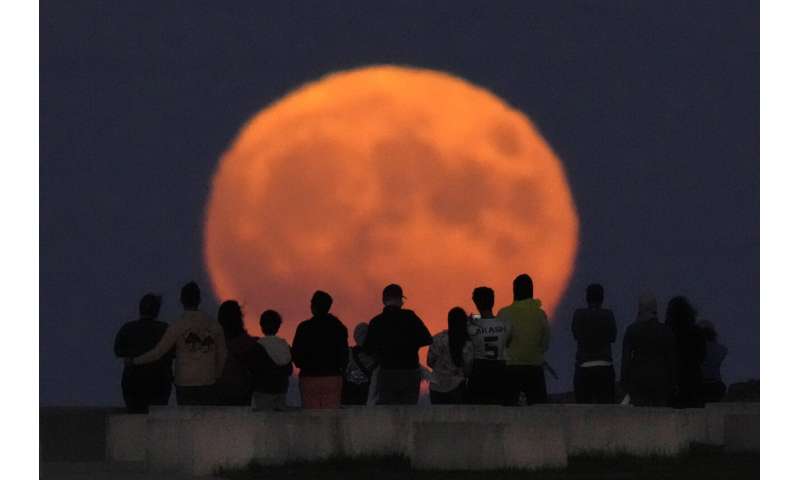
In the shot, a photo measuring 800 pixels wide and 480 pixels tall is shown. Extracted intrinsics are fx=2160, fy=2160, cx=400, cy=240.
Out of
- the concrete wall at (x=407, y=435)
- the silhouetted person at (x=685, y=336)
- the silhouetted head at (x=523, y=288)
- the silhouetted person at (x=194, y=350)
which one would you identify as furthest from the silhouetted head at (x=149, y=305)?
the silhouetted person at (x=685, y=336)

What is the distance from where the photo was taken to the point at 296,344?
2048cm

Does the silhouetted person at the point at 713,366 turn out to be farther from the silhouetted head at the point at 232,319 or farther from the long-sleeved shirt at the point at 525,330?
the silhouetted head at the point at 232,319

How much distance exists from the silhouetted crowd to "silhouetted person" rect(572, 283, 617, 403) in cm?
1

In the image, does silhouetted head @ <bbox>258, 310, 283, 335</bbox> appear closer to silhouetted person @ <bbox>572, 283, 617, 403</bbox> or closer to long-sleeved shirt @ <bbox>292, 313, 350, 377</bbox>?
long-sleeved shirt @ <bbox>292, 313, 350, 377</bbox>

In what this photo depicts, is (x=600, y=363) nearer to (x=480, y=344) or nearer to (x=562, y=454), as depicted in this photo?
(x=480, y=344)

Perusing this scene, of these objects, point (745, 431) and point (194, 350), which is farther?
point (745, 431)

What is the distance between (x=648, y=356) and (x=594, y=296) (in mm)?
1369

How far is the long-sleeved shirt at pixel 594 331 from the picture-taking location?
22391mm

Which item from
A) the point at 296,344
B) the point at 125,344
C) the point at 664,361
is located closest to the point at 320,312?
the point at 296,344

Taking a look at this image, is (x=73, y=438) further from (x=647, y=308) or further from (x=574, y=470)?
(x=574, y=470)

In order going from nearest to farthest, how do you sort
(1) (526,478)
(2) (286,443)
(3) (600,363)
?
1. (1) (526,478)
2. (2) (286,443)
3. (3) (600,363)

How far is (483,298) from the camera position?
20.6 m

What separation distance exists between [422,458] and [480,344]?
2.28 m

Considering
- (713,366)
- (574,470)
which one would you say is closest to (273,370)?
(574,470)
